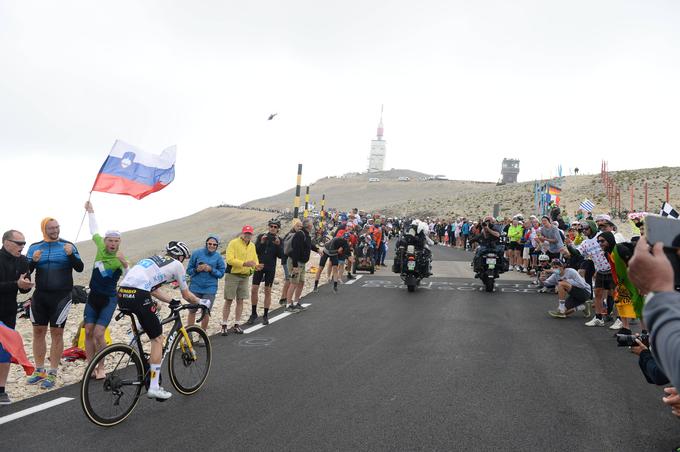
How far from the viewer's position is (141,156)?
376 inches

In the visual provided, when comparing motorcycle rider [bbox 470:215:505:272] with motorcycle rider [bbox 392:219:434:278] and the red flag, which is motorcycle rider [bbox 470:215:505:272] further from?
the red flag

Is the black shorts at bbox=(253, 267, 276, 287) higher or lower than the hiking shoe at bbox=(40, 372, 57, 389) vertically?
higher

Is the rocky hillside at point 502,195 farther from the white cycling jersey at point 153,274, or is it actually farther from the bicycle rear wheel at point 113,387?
the bicycle rear wheel at point 113,387

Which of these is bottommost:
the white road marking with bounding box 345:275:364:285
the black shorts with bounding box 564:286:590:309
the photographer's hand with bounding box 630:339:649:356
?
the white road marking with bounding box 345:275:364:285

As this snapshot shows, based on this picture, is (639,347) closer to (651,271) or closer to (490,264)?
(651,271)

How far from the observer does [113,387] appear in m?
5.43

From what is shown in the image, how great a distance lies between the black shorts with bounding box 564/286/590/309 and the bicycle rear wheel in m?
8.71

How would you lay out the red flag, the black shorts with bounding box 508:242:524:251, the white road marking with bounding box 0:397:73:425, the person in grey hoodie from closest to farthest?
the person in grey hoodie
the white road marking with bounding box 0:397:73:425
the red flag
the black shorts with bounding box 508:242:524:251

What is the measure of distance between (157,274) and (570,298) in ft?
28.2

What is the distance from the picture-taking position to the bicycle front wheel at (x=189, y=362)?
626 cm

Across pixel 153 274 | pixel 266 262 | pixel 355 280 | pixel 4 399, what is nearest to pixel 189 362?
pixel 153 274

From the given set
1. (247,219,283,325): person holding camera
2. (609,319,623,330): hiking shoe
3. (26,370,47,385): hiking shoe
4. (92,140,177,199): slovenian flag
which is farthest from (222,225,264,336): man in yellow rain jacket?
(609,319,623,330): hiking shoe

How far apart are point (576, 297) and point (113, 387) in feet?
29.9

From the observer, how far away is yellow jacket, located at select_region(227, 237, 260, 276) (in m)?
9.84
